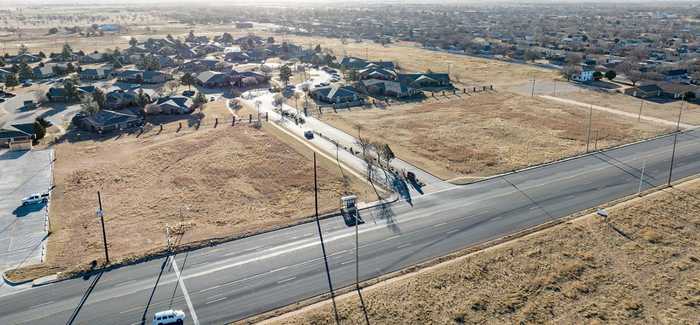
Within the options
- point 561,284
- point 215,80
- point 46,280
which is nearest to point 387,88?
point 215,80

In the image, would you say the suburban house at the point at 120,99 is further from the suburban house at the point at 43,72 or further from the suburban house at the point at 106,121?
the suburban house at the point at 43,72

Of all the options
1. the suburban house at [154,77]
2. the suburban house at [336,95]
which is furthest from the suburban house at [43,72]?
the suburban house at [336,95]

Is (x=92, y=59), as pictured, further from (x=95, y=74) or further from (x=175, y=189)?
(x=175, y=189)

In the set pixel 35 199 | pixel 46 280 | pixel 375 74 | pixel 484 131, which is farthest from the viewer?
pixel 375 74

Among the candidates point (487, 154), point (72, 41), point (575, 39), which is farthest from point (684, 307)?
point (72, 41)

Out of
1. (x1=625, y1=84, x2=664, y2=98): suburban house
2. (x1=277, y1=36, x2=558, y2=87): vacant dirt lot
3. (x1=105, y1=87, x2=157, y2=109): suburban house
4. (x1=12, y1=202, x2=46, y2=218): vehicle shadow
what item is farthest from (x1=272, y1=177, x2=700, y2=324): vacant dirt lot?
(x1=277, y1=36, x2=558, y2=87): vacant dirt lot

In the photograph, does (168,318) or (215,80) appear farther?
(215,80)

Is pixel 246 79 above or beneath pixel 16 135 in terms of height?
above

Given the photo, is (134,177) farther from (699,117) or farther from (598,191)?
(699,117)
